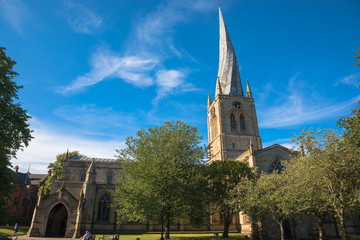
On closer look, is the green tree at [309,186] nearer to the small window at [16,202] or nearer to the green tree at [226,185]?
the green tree at [226,185]

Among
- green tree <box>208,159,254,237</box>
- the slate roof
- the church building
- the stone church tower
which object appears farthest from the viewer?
the slate roof

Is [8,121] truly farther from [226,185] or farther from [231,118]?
[231,118]

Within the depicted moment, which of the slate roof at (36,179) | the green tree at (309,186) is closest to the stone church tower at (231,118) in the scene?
the green tree at (309,186)

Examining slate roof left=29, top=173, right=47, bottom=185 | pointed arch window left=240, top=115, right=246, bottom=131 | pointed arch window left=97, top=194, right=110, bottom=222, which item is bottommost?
pointed arch window left=97, top=194, right=110, bottom=222

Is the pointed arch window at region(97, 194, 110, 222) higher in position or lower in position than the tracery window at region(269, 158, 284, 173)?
lower

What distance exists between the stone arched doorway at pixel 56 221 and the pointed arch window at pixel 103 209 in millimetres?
5120

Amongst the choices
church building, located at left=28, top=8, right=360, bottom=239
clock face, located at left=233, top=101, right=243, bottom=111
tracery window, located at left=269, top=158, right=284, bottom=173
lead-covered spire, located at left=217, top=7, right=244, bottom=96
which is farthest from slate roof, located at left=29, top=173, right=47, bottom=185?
tracery window, located at left=269, top=158, right=284, bottom=173

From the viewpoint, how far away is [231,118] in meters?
49.9

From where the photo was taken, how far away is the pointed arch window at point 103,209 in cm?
3419

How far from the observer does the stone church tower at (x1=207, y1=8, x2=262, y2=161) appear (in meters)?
46.3

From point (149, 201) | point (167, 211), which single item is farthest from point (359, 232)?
point (149, 201)

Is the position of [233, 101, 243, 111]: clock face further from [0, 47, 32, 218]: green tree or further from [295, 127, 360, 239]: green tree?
[0, 47, 32, 218]: green tree

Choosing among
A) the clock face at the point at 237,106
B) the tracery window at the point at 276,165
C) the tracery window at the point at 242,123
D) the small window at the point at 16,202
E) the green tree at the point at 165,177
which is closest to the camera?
the green tree at the point at 165,177

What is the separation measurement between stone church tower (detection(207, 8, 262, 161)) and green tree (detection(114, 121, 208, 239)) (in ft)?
60.1
